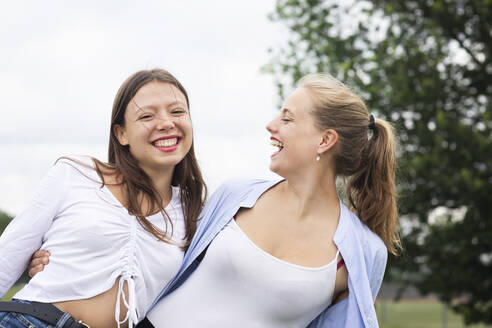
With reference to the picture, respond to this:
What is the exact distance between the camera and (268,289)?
309 centimetres

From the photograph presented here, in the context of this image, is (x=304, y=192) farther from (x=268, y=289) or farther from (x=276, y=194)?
(x=268, y=289)

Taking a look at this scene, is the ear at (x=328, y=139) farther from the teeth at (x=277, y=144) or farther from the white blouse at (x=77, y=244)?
the white blouse at (x=77, y=244)

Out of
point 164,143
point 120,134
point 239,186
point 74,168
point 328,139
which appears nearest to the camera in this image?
point 74,168

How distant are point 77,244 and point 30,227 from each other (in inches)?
9.8

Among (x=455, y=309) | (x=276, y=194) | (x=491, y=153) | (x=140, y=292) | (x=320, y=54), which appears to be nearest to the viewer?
(x=140, y=292)

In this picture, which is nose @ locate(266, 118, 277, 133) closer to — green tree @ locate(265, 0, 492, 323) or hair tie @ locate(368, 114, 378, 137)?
hair tie @ locate(368, 114, 378, 137)

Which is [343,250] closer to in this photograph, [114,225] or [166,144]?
[166,144]

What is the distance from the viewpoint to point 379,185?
142 inches

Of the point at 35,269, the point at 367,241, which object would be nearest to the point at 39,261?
the point at 35,269

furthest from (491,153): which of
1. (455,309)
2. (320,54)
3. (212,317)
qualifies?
(212,317)

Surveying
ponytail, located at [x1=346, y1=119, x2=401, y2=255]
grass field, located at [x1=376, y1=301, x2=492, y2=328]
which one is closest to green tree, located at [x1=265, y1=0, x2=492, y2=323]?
ponytail, located at [x1=346, y1=119, x2=401, y2=255]

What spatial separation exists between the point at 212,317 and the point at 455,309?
9616 mm

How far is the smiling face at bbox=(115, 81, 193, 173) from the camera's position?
3148 mm

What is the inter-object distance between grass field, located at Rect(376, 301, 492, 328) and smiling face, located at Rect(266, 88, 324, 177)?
91.3 feet
